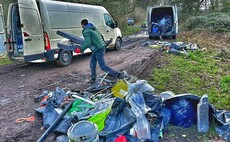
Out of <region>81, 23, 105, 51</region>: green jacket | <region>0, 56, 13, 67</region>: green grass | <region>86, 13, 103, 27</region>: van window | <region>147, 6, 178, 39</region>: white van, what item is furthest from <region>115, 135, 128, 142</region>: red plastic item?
<region>147, 6, 178, 39</region>: white van

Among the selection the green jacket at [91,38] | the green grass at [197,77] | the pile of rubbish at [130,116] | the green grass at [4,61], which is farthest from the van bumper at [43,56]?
the green grass at [197,77]

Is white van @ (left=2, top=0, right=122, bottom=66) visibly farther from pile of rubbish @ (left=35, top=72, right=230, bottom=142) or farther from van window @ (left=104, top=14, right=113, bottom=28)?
pile of rubbish @ (left=35, top=72, right=230, bottom=142)

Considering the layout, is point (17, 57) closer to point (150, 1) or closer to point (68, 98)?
point (68, 98)

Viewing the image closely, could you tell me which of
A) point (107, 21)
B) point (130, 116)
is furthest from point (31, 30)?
point (130, 116)

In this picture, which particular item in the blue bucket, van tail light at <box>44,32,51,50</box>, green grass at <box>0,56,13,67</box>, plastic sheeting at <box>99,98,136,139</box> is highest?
the blue bucket

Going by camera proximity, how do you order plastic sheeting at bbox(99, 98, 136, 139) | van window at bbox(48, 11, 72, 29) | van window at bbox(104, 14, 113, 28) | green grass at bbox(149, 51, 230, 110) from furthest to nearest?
van window at bbox(104, 14, 113, 28)
van window at bbox(48, 11, 72, 29)
green grass at bbox(149, 51, 230, 110)
plastic sheeting at bbox(99, 98, 136, 139)

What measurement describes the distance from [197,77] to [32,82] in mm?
5305

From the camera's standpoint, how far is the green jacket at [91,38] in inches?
251

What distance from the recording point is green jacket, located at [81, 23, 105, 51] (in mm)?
6363

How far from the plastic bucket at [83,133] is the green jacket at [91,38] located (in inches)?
121

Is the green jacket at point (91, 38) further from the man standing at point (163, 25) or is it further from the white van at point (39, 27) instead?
the man standing at point (163, 25)

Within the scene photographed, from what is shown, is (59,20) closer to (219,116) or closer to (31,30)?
(31,30)

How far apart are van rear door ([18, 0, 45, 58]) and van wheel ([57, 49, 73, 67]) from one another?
2.89 ft

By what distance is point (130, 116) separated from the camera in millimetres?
3984
